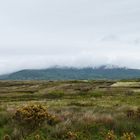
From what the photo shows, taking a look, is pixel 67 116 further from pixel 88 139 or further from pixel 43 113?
pixel 88 139

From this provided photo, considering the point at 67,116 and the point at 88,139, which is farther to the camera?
the point at 67,116

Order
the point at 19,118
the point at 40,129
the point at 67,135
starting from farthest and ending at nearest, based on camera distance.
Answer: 1. the point at 19,118
2. the point at 40,129
3. the point at 67,135

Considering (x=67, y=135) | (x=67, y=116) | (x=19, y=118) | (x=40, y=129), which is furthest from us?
(x=67, y=116)

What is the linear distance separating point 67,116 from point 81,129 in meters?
3.15

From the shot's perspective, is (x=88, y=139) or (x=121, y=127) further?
(x=121, y=127)

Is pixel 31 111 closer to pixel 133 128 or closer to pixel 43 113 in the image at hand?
pixel 43 113

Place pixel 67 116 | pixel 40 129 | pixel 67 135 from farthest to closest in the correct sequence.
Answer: pixel 67 116
pixel 40 129
pixel 67 135

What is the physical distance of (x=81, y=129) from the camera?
69.5ft

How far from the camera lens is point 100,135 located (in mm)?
20281

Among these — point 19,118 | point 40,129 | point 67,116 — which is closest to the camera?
point 40,129

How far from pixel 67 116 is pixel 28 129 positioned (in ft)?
11.3

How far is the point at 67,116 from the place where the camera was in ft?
79.5

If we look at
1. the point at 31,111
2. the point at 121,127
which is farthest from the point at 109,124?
the point at 31,111

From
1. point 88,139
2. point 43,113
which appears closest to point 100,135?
point 88,139
